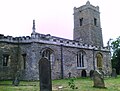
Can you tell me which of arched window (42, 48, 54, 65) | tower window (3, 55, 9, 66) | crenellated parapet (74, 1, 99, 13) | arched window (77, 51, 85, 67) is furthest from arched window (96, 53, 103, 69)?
tower window (3, 55, 9, 66)

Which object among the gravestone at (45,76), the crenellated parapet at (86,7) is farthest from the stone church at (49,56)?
the gravestone at (45,76)

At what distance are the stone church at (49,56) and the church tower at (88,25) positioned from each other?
4928 mm

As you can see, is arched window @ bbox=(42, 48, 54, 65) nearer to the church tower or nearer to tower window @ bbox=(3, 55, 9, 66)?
tower window @ bbox=(3, 55, 9, 66)

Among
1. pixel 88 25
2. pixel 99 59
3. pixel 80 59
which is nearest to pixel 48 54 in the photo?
pixel 80 59

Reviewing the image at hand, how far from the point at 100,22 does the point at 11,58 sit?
22.7 m

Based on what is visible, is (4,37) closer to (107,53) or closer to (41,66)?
(41,66)

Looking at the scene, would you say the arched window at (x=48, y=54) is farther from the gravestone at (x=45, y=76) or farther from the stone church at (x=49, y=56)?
the gravestone at (x=45, y=76)

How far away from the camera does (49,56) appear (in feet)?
80.6

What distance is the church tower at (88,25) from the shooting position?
37.5 meters

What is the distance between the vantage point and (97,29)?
39406 millimetres

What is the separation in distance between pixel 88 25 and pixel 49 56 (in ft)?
50.3

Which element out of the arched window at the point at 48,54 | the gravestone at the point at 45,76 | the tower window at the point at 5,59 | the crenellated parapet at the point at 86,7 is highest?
the crenellated parapet at the point at 86,7

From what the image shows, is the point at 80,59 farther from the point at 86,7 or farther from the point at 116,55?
the point at 116,55

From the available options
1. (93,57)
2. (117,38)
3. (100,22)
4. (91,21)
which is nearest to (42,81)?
A: (93,57)
